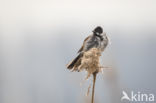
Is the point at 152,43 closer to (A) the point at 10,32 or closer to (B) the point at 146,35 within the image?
(B) the point at 146,35

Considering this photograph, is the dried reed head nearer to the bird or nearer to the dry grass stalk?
the dry grass stalk

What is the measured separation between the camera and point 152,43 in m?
10.4

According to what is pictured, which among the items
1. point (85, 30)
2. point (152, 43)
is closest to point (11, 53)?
point (85, 30)

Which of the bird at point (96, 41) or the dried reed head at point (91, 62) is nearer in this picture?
the dried reed head at point (91, 62)

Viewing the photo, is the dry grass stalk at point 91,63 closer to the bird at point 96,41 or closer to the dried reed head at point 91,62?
the dried reed head at point 91,62

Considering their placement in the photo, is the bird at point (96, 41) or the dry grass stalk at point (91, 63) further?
the bird at point (96, 41)

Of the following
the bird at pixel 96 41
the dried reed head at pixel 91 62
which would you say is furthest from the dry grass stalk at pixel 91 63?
the bird at pixel 96 41

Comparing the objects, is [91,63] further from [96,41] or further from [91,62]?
[96,41]

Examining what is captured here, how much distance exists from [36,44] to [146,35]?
2.98m

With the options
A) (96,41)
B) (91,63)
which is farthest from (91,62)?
(96,41)

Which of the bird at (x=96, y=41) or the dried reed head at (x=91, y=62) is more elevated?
the bird at (x=96, y=41)

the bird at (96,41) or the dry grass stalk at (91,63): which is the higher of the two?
the bird at (96,41)

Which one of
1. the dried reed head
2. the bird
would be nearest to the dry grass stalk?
the dried reed head

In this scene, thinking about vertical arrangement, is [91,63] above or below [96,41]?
below
